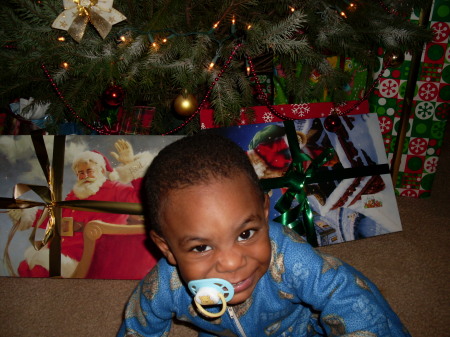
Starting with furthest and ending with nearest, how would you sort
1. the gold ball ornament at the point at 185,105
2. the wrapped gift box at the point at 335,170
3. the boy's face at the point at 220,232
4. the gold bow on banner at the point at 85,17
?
the wrapped gift box at the point at 335,170 → the gold ball ornament at the point at 185,105 → the gold bow on banner at the point at 85,17 → the boy's face at the point at 220,232

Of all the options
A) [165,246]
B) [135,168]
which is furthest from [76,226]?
[165,246]

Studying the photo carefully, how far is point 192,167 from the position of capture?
0.55m

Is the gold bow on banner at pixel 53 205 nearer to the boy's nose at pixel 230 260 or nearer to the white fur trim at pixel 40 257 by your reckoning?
the white fur trim at pixel 40 257

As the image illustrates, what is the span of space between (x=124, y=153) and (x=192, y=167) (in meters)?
0.56

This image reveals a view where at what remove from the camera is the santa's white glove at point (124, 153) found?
3.42 ft

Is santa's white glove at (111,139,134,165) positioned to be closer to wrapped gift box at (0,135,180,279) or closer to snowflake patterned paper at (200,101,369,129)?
wrapped gift box at (0,135,180,279)

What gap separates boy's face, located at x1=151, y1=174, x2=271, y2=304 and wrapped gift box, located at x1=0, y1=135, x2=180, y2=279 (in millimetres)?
476

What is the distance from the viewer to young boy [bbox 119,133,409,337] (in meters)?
0.53

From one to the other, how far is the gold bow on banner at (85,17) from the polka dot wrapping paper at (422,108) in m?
0.85

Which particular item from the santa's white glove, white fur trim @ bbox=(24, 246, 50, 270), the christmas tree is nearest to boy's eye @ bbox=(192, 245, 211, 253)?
the christmas tree

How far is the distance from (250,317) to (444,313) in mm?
526

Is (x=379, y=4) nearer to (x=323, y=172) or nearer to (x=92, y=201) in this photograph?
(x=323, y=172)

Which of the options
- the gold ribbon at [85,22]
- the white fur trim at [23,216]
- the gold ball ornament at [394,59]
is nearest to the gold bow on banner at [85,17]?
the gold ribbon at [85,22]

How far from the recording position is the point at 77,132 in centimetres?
117
